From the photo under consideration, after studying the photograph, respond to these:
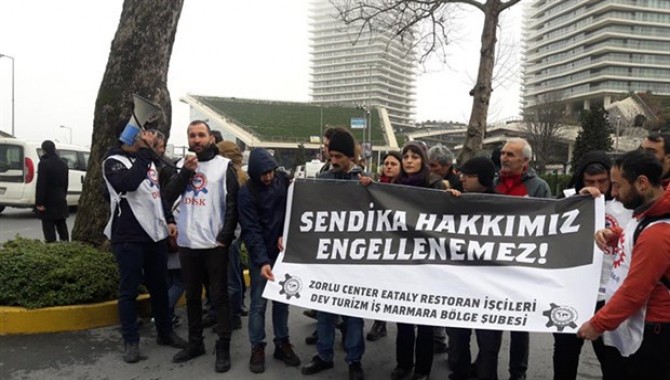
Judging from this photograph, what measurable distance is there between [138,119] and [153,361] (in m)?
2.02

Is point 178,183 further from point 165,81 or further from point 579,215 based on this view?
point 579,215

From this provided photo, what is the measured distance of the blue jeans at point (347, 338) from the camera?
3863 millimetres

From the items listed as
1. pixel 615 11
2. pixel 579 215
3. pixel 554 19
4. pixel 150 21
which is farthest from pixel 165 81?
pixel 554 19

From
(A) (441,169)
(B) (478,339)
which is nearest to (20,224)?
(A) (441,169)

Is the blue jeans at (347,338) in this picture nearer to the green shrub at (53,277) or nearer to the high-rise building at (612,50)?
the green shrub at (53,277)

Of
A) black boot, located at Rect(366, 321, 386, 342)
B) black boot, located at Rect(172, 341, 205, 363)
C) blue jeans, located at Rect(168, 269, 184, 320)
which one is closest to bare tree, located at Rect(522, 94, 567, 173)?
black boot, located at Rect(366, 321, 386, 342)

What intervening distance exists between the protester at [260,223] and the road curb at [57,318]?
64.9 inches

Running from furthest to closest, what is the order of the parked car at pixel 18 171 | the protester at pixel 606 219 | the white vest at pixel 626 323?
the parked car at pixel 18 171 → the protester at pixel 606 219 → the white vest at pixel 626 323

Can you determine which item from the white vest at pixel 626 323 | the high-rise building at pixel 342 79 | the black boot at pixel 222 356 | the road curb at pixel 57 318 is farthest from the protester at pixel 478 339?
the high-rise building at pixel 342 79

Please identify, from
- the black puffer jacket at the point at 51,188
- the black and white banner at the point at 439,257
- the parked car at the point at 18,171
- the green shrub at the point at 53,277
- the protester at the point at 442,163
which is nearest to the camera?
the black and white banner at the point at 439,257

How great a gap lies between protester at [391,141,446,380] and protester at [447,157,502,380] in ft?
0.64

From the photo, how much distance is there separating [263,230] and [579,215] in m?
2.33

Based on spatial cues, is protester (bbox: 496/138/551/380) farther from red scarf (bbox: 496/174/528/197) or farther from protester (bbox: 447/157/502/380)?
protester (bbox: 447/157/502/380)

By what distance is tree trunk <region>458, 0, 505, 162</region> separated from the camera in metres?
9.89
